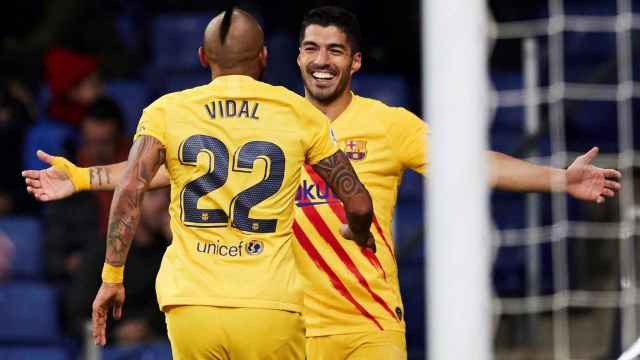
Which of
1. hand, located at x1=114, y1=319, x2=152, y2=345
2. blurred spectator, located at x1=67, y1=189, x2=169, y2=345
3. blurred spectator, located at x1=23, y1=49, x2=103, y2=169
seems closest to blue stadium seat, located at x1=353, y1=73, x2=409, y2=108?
blurred spectator, located at x1=23, y1=49, x2=103, y2=169

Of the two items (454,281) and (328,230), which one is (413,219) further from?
(454,281)

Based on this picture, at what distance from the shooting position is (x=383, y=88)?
9.89 m

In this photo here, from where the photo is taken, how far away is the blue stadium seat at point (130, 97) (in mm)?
10090

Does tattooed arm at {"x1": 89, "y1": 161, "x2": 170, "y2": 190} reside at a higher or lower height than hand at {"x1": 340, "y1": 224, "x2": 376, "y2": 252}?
higher

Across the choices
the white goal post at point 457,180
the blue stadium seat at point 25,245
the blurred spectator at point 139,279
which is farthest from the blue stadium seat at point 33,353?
the white goal post at point 457,180

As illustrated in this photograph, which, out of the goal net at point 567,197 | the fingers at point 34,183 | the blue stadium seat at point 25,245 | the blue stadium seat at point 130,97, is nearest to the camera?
the fingers at point 34,183

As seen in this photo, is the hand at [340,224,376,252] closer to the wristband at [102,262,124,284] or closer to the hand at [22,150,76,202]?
the wristband at [102,262,124,284]

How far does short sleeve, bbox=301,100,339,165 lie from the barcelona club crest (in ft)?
2.50

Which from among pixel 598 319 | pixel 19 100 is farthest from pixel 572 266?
pixel 19 100

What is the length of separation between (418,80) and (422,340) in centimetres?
243

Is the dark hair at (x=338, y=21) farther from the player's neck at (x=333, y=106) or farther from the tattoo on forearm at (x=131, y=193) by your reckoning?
the tattoo on forearm at (x=131, y=193)

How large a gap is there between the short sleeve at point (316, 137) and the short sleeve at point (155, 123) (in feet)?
1.57

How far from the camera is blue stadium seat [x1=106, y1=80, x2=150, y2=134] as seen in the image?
10.1 meters

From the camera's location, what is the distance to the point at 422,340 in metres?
8.80
